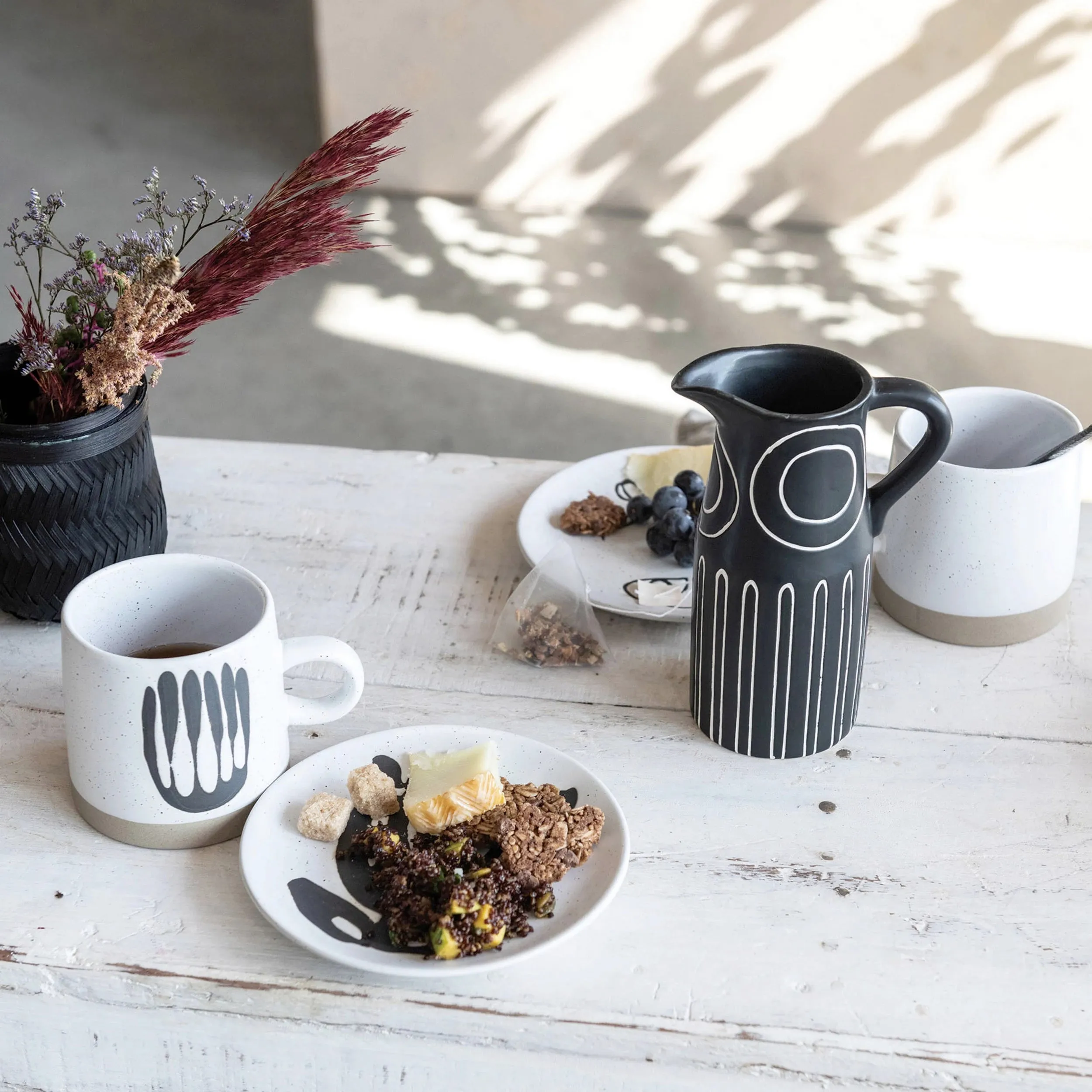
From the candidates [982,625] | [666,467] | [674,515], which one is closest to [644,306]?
[666,467]

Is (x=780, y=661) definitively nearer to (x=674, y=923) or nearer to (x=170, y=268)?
(x=674, y=923)

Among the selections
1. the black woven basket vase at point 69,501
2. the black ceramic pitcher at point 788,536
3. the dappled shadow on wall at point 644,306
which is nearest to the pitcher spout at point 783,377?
the black ceramic pitcher at point 788,536

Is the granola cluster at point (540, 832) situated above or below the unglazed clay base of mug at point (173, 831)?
above

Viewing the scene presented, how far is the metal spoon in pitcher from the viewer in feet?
3.08

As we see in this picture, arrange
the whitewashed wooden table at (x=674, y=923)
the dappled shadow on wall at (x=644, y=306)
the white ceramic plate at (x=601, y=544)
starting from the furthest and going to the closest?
the dappled shadow on wall at (x=644, y=306)
the white ceramic plate at (x=601, y=544)
the whitewashed wooden table at (x=674, y=923)

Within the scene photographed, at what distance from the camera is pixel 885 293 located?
328 cm

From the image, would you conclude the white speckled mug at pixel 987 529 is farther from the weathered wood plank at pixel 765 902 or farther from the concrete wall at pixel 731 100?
the concrete wall at pixel 731 100

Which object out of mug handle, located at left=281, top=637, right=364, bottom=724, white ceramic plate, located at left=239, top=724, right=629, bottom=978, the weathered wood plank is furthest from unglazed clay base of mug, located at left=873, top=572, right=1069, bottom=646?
mug handle, located at left=281, top=637, right=364, bottom=724

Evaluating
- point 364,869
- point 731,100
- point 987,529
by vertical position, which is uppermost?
point 987,529

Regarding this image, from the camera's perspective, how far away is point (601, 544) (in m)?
1.14

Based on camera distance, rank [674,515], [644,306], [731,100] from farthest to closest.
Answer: [731,100]
[644,306]
[674,515]

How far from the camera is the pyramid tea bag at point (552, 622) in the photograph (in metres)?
1.01

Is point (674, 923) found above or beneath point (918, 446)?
beneath

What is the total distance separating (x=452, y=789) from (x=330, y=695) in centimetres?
14
